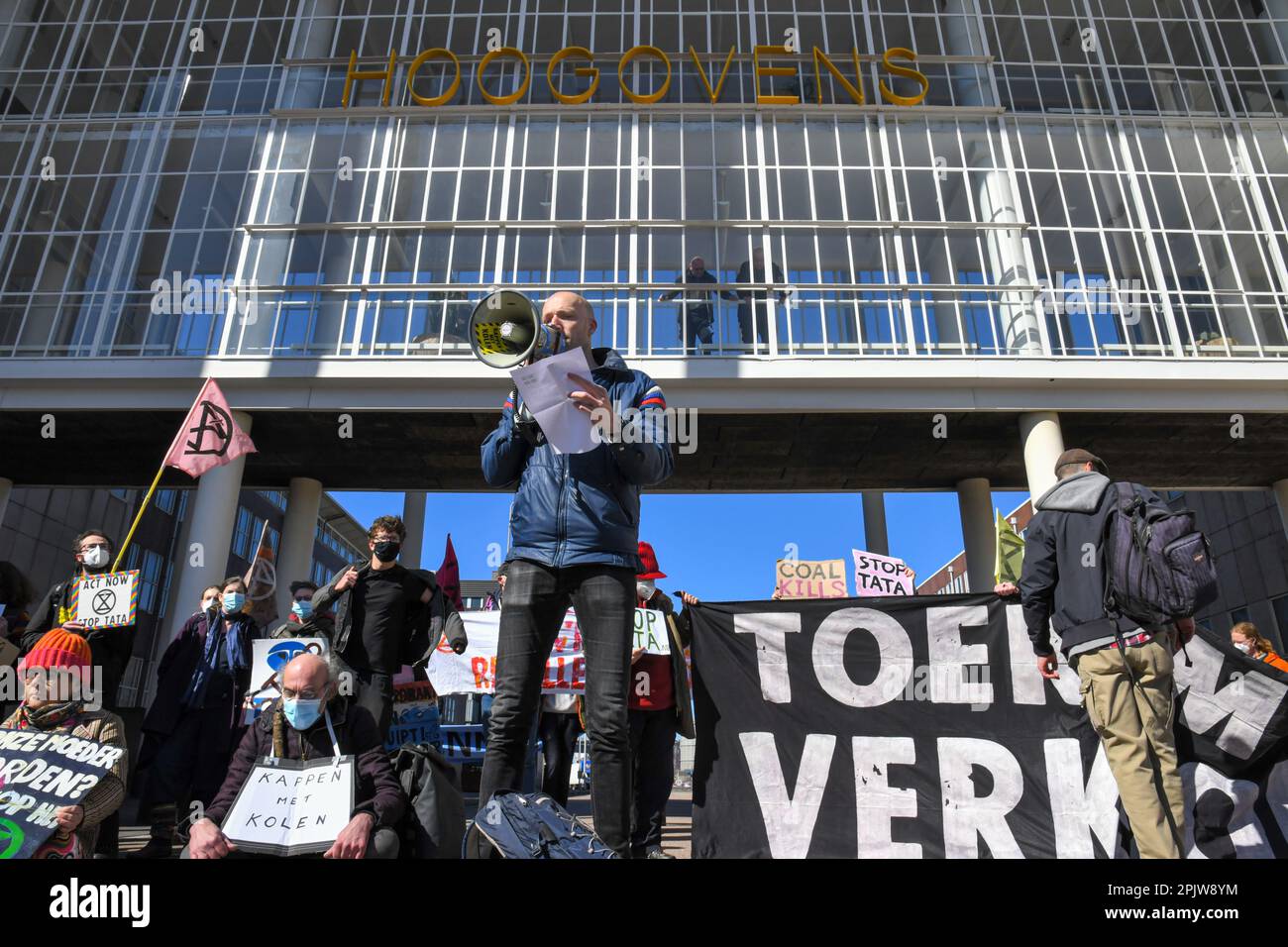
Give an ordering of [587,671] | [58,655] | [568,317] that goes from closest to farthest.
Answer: [587,671] < [568,317] < [58,655]

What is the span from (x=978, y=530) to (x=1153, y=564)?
11396 mm

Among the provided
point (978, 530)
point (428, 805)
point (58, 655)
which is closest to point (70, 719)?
point (58, 655)

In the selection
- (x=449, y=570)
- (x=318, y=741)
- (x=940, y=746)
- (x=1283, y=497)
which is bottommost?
(x=318, y=741)

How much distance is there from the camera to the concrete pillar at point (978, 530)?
1426 cm

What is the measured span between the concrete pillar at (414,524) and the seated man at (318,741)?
1466 cm

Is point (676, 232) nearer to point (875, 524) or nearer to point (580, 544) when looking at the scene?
point (875, 524)

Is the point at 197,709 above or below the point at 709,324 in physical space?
below

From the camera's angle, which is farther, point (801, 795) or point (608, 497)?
point (801, 795)

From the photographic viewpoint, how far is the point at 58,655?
3908mm

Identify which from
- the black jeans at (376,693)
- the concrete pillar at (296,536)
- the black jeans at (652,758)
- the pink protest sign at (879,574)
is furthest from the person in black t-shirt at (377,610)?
the concrete pillar at (296,536)

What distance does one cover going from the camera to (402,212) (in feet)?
42.0
